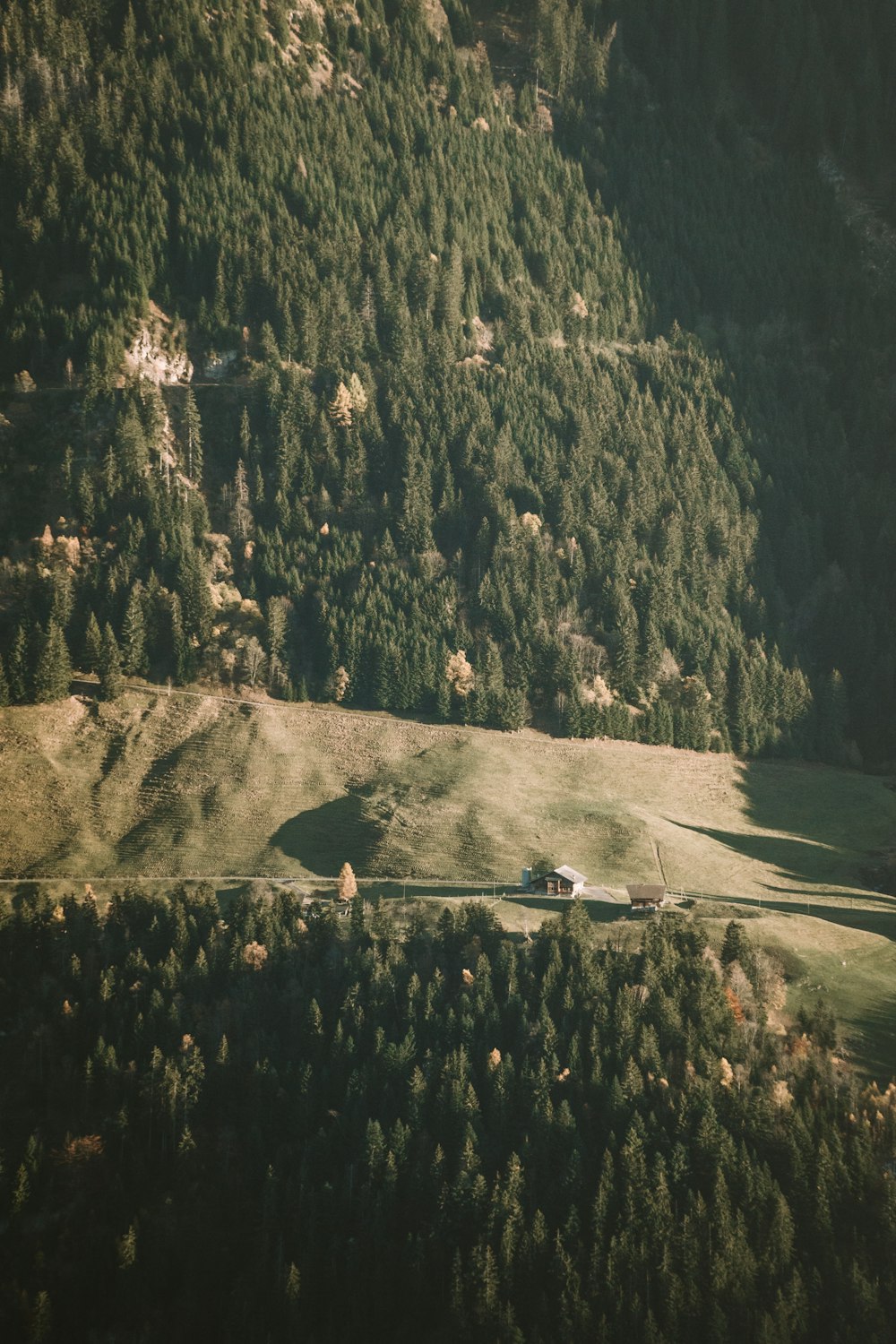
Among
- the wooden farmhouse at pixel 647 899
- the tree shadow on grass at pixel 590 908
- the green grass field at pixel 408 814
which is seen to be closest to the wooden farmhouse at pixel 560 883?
the tree shadow on grass at pixel 590 908

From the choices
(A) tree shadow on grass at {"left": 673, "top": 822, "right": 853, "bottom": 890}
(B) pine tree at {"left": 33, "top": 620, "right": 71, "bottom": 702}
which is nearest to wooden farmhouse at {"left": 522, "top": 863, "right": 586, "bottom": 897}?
(A) tree shadow on grass at {"left": 673, "top": 822, "right": 853, "bottom": 890}

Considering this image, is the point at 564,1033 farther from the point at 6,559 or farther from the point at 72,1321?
the point at 6,559

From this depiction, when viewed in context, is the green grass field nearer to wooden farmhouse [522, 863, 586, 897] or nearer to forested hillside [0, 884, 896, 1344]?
wooden farmhouse [522, 863, 586, 897]

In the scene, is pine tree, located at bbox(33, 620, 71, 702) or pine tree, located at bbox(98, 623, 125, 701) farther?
pine tree, located at bbox(98, 623, 125, 701)

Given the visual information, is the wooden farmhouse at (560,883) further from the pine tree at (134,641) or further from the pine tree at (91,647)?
the pine tree at (91,647)

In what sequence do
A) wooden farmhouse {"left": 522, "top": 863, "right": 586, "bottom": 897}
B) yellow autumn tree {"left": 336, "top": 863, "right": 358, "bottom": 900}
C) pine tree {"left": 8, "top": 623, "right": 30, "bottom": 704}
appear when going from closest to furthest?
yellow autumn tree {"left": 336, "top": 863, "right": 358, "bottom": 900}
wooden farmhouse {"left": 522, "top": 863, "right": 586, "bottom": 897}
pine tree {"left": 8, "top": 623, "right": 30, "bottom": 704}

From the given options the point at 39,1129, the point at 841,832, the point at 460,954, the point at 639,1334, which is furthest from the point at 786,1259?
the point at 841,832
